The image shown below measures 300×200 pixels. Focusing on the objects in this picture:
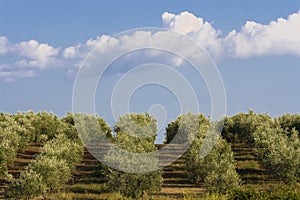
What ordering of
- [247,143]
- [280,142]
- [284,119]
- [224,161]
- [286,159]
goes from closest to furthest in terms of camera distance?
1. [224,161]
2. [286,159]
3. [280,142]
4. [247,143]
5. [284,119]

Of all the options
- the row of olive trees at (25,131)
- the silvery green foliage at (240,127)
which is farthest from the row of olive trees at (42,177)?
the silvery green foliage at (240,127)

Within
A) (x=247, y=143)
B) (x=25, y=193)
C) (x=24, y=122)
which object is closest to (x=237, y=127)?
(x=247, y=143)

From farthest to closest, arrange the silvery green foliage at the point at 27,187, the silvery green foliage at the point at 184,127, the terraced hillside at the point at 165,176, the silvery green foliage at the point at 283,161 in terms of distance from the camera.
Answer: the silvery green foliage at the point at 184,127 < the silvery green foliage at the point at 283,161 < the terraced hillside at the point at 165,176 < the silvery green foliage at the point at 27,187

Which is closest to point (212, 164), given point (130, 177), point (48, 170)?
point (130, 177)

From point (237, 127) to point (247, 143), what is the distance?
420 centimetres

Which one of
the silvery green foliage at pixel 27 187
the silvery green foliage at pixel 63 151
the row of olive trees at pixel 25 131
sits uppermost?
the row of olive trees at pixel 25 131

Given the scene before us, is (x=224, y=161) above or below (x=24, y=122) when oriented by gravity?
below

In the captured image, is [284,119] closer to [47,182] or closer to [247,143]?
[247,143]

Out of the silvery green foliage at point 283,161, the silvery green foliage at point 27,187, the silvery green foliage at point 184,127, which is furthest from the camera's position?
the silvery green foliage at point 184,127

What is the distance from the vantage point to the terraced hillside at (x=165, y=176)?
40.1 metres

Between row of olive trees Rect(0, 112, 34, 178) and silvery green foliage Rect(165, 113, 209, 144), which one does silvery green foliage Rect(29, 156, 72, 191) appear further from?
silvery green foliage Rect(165, 113, 209, 144)

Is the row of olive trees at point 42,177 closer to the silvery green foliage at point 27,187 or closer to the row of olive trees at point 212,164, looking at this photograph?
the silvery green foliage at point 27,187

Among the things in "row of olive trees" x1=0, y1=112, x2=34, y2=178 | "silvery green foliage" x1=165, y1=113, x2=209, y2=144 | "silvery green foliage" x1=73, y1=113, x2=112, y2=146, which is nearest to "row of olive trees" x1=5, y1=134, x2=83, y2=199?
"row of olive trees" x1=0, y1=112, x2=34, y2=178

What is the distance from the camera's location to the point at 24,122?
70.0 meters
